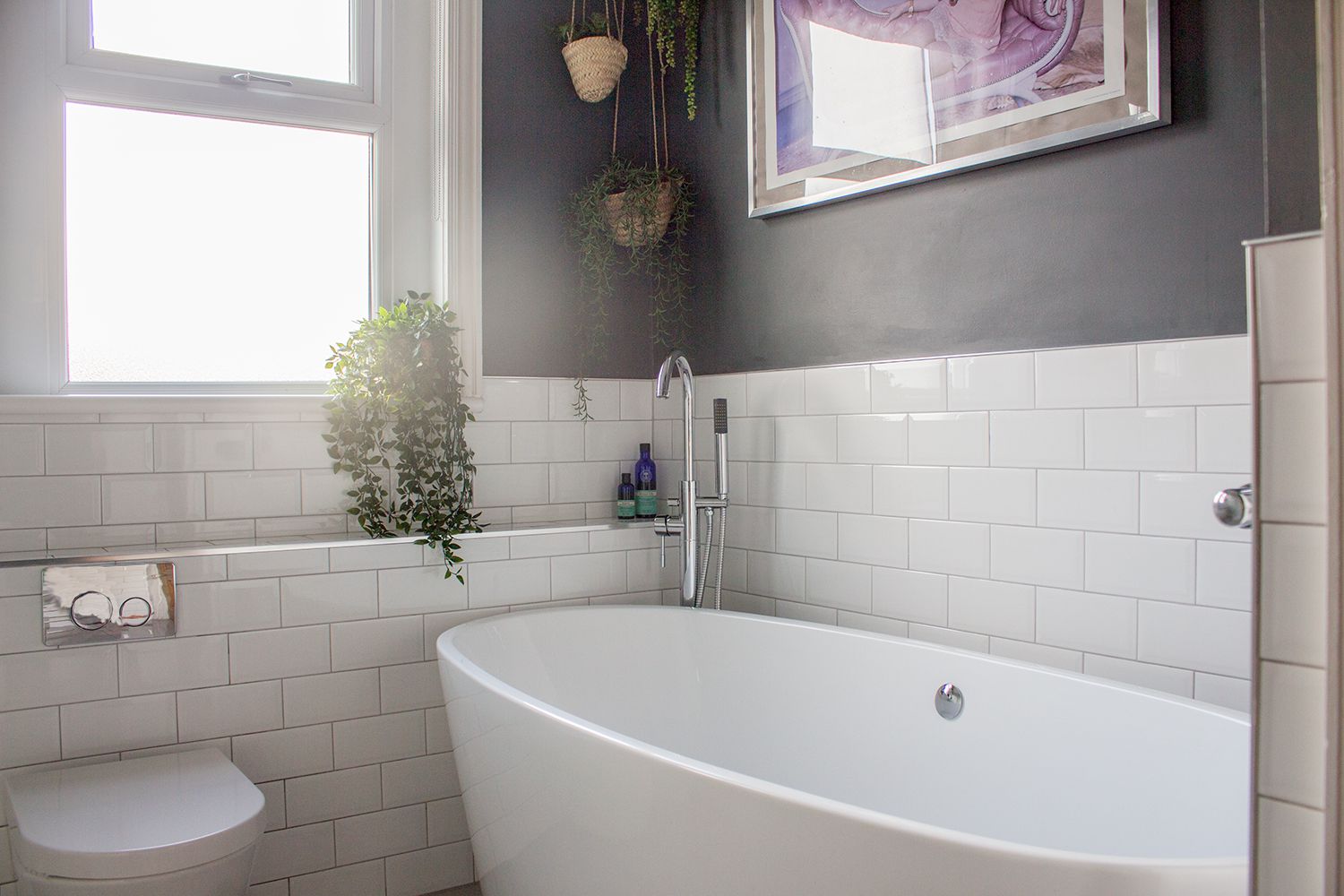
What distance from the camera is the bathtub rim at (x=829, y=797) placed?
1.04 metres

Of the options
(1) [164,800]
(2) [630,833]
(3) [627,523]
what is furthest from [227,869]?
(3) [627,523]

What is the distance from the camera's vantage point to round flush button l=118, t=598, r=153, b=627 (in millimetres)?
2057

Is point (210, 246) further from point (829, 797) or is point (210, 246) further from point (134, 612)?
point (829, 797)

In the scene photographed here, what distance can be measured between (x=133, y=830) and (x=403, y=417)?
1135mm

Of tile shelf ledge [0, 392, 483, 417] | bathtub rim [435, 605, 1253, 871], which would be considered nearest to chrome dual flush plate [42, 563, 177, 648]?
tile shelf ledge [0, 392, 483, 417]

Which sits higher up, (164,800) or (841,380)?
(841,380)

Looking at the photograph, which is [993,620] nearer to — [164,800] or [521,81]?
[164,800]

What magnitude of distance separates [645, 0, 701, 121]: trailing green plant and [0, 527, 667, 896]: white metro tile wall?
4.91 feet

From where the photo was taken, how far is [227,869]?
167 cm

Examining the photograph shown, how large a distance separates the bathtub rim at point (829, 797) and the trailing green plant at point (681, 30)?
1642 mm

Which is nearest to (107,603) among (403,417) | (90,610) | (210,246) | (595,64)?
(90,610)

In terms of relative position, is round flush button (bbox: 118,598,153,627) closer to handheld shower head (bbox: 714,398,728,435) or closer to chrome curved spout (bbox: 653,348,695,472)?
chrome curved spout (bbox: 653,348,695,472)

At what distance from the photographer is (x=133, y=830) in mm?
1662

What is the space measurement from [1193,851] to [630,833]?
2.95 feet
